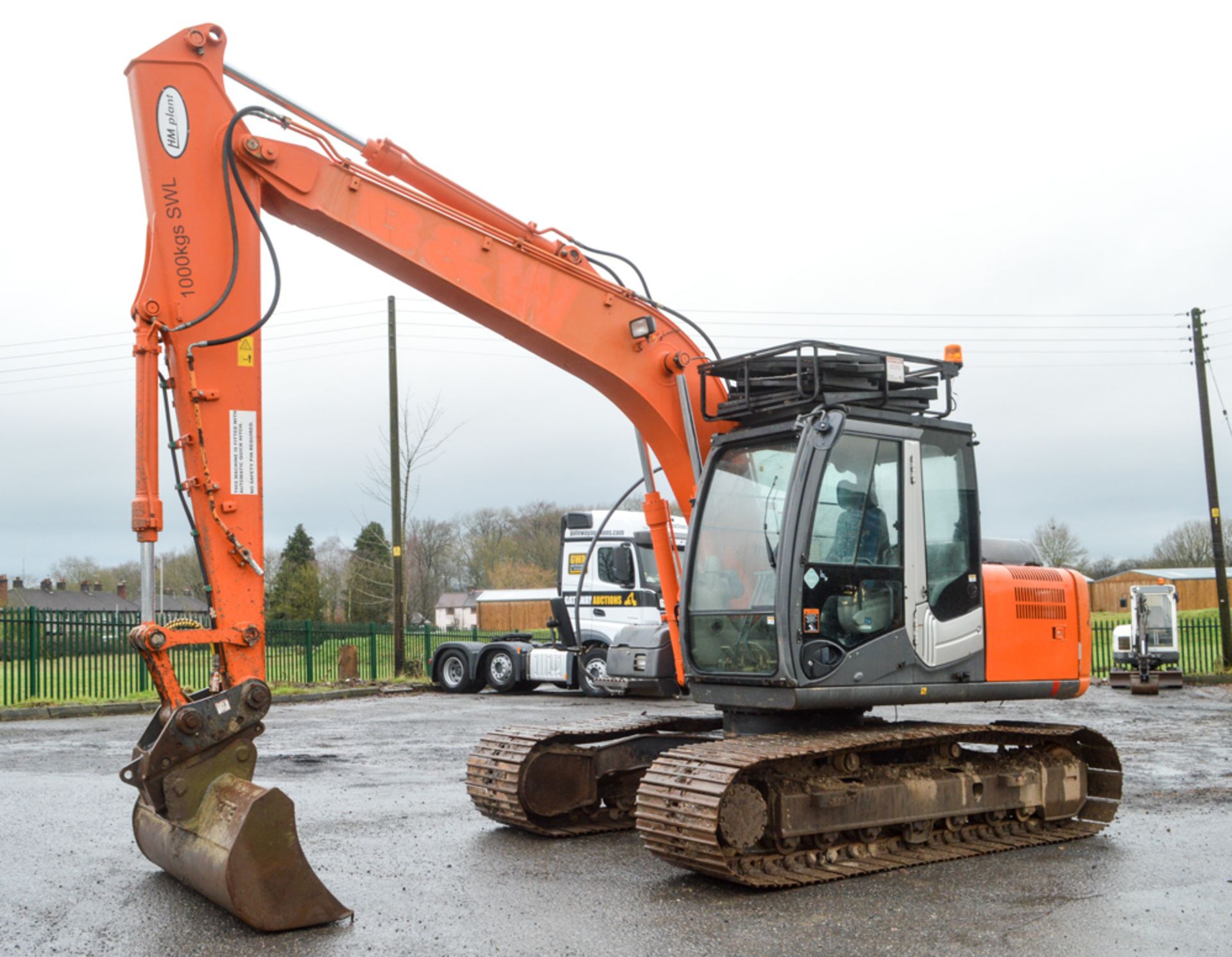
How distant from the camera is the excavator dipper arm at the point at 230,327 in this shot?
18.5 feet

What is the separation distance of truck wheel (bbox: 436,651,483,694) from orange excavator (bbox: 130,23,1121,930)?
13961 millimetres

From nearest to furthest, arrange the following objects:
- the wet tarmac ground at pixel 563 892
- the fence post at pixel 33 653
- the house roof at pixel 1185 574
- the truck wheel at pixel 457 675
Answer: the wet tarmac ground at pixel 563 892 → the fence post at pixel 33 653 → the truck wheel at pixel 457 675 → the house roof at pixel 1185 574

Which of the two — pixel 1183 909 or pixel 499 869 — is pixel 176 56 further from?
pixel 1183 909

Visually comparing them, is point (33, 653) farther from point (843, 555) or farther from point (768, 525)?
point (843, 555)

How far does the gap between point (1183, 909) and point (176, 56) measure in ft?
22.4

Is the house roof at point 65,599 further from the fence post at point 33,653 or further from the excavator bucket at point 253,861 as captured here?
the excavator bucket at point 253,861

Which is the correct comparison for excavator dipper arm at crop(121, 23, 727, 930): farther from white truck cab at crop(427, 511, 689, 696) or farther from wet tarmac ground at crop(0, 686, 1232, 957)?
white truck cab at crop(427, 511, 689, 696)

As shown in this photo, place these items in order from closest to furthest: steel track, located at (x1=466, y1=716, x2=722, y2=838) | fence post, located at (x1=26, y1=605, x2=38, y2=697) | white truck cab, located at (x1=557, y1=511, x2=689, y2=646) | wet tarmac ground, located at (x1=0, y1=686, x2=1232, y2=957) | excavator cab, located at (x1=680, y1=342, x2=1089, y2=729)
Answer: wet tarmac ground, located at (x1=0, y1=686, x2=1232, y2=957) → excavator cab, located at (x1=680, y1=342, x2=1089, y2=729) → steel track, located at (x1=466, y1=716, x2=722, y2=838) → fence post, located at (x1=26, y1=605, x2=38, y2=697) → white truck cab, located at (x1=557, y1=511, x2=689, y2=646)

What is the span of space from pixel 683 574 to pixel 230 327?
3167mm

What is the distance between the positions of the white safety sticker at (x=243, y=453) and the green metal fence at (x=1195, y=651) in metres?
22.3

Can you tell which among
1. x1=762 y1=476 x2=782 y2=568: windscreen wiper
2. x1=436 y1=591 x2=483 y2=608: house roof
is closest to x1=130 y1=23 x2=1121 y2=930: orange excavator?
x1=762 y1=476 x2=782 y2=568: windscreen wiper

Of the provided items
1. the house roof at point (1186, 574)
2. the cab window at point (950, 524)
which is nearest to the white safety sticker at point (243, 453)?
the cab window at point (950, 524)

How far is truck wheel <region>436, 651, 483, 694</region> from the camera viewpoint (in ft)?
72.5

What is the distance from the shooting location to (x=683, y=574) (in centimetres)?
757
